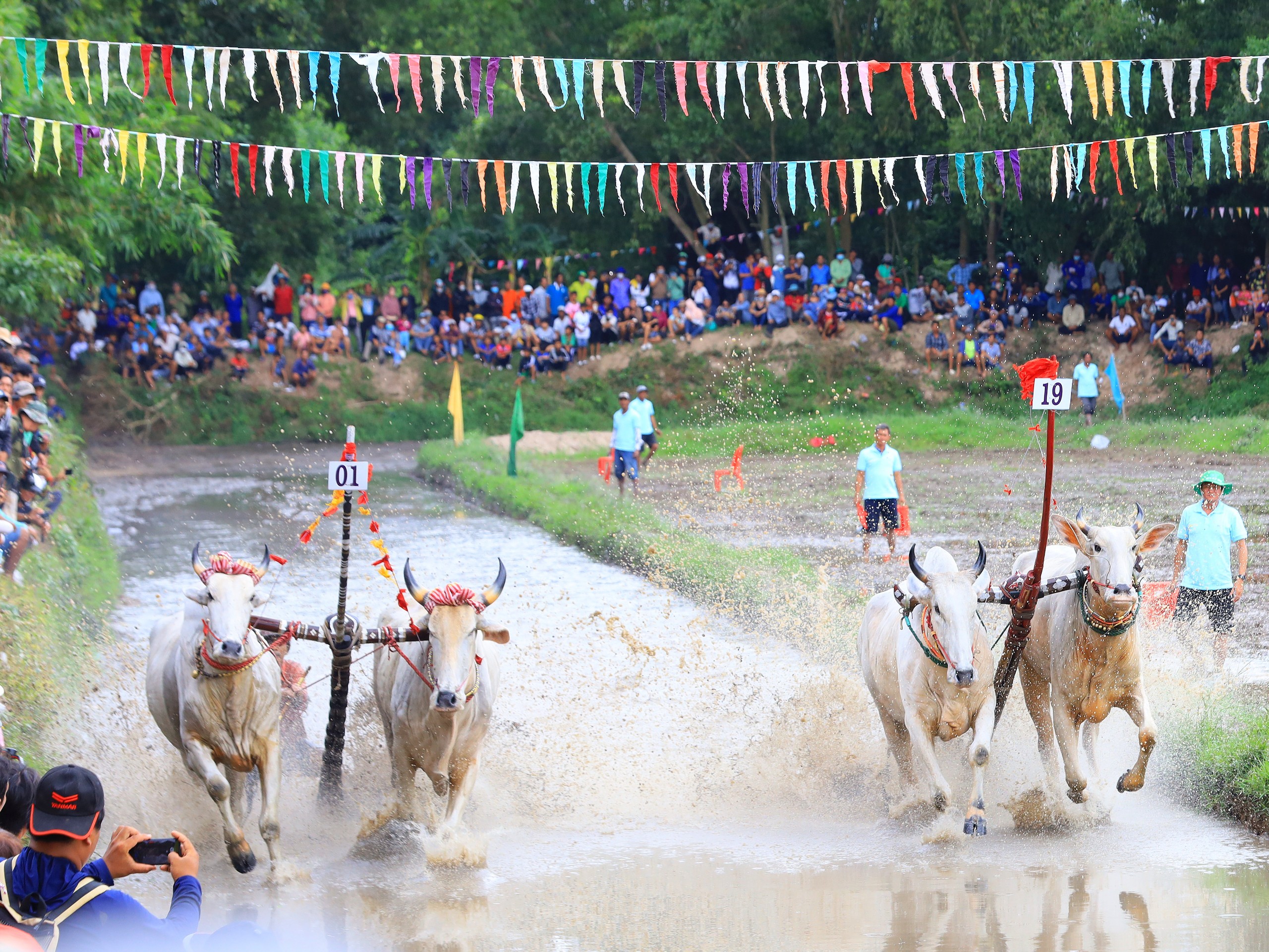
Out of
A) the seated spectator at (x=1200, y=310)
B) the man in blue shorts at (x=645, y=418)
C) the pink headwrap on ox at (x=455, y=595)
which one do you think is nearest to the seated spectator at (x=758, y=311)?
the seated spectator at (x=1200, y=310)

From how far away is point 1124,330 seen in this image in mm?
31625

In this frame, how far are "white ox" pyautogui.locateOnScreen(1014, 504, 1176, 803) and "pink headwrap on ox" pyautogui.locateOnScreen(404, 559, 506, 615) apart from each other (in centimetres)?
336

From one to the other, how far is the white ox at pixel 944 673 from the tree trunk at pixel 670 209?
27683 mm

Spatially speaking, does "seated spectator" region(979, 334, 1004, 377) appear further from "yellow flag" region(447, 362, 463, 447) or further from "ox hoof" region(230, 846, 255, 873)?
"ox hoof" region(230, 846, 255, 873)

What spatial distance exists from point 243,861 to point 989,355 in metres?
26.6

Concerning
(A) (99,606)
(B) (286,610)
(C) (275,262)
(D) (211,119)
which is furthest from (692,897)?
(C) (275,262)

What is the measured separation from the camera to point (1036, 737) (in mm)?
10570

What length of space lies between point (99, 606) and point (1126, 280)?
83.3 feet

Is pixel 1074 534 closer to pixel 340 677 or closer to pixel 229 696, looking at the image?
pixel 340 677

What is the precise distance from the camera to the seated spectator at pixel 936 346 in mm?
33125

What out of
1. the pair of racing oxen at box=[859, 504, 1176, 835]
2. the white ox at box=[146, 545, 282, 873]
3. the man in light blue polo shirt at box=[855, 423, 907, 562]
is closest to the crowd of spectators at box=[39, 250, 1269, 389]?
the man in light blue polo shirt at box=[855, 423, 907, 562]

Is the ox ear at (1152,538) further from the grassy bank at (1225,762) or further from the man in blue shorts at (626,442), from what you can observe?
the man in blue shorts at (626,442)

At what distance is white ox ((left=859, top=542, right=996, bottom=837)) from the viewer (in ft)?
28.1

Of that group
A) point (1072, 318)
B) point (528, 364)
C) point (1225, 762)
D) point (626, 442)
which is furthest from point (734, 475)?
point (1225, 762)
